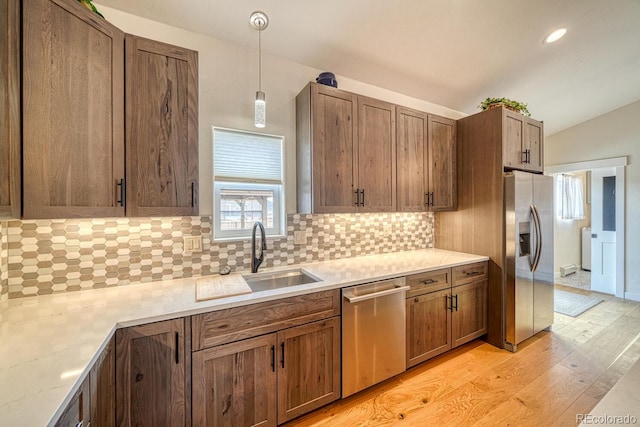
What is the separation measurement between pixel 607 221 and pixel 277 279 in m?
5.78

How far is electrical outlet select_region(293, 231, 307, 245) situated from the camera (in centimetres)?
231

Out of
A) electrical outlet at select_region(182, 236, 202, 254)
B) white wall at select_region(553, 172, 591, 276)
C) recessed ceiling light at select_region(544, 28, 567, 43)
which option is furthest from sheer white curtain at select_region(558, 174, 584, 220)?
electrical outlet at select_region(182, 236, 202, 254)

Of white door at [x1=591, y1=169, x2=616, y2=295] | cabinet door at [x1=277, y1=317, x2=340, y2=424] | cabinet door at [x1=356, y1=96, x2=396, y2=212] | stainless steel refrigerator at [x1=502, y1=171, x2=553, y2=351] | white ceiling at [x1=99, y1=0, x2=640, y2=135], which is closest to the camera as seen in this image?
cabinet door at [x1=277, y1=317, x2=340, y2=424]

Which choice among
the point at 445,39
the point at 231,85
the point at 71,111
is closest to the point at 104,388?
the point at 71,111

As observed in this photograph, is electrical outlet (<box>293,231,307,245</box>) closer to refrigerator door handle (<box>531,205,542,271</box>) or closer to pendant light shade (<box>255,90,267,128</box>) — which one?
pendant light shade (<box>255,90,267,128</box>)

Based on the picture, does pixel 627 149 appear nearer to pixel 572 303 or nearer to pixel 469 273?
pixel 572 303

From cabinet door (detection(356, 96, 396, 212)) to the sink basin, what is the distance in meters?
0.77

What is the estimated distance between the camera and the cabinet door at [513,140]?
8.38 feet

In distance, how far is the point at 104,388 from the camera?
3.49 ft

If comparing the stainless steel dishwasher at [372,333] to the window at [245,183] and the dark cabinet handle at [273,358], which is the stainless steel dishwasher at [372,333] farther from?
the window at [245,183]

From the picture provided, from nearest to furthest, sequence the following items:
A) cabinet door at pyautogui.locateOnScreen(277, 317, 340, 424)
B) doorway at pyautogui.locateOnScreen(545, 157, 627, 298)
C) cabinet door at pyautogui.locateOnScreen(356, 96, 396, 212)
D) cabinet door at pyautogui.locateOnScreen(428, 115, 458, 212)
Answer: cabinet door at pyautogui.locateOnScreen(277, 317, 340, 424) < cabinet door at pyautogui.locateOnScreen(356, 96, 396, 212) < cabinet door at pyautogui.locateOnScreen(428, 115, 458, 212) < doorway at pyautogui.locateOnScreen(545, 157, 627, 298)

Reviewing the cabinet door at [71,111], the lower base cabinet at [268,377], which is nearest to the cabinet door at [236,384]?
the lower base cabinet at [268,377]

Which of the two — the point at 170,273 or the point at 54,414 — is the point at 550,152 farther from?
the point at 54,414

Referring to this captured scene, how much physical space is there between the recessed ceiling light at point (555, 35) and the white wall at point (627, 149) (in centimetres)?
284
